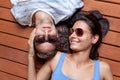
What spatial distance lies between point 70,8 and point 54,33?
0.18 m

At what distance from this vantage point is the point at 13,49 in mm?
1906

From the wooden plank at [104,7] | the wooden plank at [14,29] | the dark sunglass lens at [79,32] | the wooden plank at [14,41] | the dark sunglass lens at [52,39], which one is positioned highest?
the wooden plank at [104,7]

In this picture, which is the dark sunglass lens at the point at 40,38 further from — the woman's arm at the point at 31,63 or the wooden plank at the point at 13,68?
the wooden plank at the point at 13,68

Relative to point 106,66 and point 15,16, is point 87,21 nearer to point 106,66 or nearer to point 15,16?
point 106,66

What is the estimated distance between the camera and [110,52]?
169cm

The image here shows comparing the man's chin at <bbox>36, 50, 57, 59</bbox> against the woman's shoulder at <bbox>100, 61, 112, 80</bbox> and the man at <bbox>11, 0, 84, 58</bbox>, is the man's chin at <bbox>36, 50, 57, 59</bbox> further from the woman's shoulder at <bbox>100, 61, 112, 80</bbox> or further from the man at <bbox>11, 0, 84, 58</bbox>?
the woman's shoulder at <bbox>100, 61, 112, 80</bbox>

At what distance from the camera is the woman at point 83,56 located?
1623 mm

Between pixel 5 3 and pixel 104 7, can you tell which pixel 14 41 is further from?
pixel 104 7

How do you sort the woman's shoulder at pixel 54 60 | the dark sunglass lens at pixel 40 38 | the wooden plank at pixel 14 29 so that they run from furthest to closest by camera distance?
the wooden plank at pixel 14 29 → the woman's shoulder at pixel 54 60 → the dark sunglass lens at pixel 40 38

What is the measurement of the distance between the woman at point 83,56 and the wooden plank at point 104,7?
4 cm

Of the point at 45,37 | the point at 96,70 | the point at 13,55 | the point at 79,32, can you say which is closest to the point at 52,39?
the point at 45,37

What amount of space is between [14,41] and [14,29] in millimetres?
75

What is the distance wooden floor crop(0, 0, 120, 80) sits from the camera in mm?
1678

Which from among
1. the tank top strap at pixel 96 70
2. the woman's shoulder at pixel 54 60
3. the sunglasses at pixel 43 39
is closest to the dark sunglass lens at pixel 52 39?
the sunglasses at pixel 43 39
